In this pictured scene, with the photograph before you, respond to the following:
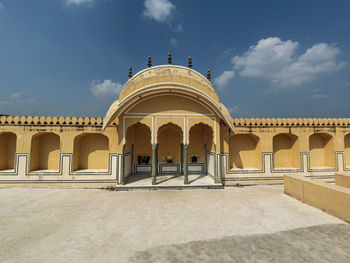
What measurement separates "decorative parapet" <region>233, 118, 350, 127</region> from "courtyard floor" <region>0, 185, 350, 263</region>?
15.6 ft

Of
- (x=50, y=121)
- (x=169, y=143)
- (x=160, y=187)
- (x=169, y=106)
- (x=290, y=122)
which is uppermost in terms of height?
(x=169, y=106)

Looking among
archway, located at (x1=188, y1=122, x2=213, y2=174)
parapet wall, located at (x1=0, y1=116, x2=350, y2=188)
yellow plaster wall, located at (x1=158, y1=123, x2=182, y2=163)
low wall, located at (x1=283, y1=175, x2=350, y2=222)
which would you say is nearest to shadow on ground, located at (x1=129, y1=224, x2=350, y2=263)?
low wall, located at (x1=283, y1=175, x2=350, y2=222)

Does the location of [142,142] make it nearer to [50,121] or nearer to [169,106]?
[169,106]

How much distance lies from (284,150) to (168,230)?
34.8 ft

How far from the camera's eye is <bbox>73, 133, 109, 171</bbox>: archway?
1070 centimetres

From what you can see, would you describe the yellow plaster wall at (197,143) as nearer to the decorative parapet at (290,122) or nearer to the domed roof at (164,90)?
the decorative parapet at (290,122)

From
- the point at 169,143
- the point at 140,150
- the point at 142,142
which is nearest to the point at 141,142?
the point at 142,142

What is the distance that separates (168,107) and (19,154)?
935 centimetres

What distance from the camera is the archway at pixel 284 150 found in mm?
11336

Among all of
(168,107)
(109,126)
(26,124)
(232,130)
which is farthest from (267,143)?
(26,124)

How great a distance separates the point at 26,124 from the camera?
9.64 m

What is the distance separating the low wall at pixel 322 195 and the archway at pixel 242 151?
11.1 feet

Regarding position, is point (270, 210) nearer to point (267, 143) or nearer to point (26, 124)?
point (267, 143)

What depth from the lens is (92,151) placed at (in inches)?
426
